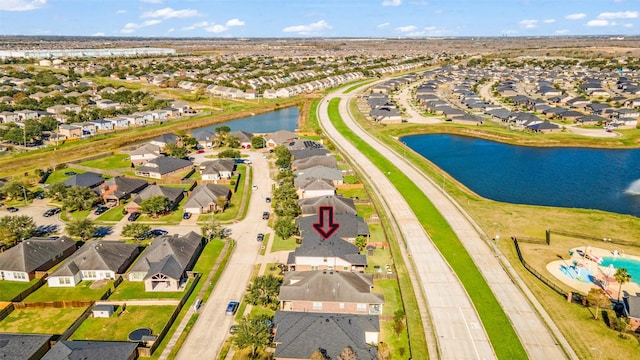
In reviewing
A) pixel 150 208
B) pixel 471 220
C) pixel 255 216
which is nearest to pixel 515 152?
pixel 471 220

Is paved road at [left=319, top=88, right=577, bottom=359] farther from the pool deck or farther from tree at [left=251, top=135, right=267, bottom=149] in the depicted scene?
tree at [left=251, top=135, right=267, bottom=149]

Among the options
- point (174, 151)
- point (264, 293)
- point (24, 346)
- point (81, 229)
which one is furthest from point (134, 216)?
point (264, 293)

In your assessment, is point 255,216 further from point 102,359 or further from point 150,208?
point 102,359

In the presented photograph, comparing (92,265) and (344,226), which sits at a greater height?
(344,226)

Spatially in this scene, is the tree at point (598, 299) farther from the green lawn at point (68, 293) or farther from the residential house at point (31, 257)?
the residential house at point (31, 257)

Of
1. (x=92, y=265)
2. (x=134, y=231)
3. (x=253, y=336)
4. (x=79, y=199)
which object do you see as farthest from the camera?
(x=79, y=199)

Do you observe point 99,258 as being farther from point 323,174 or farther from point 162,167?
point 323,174
